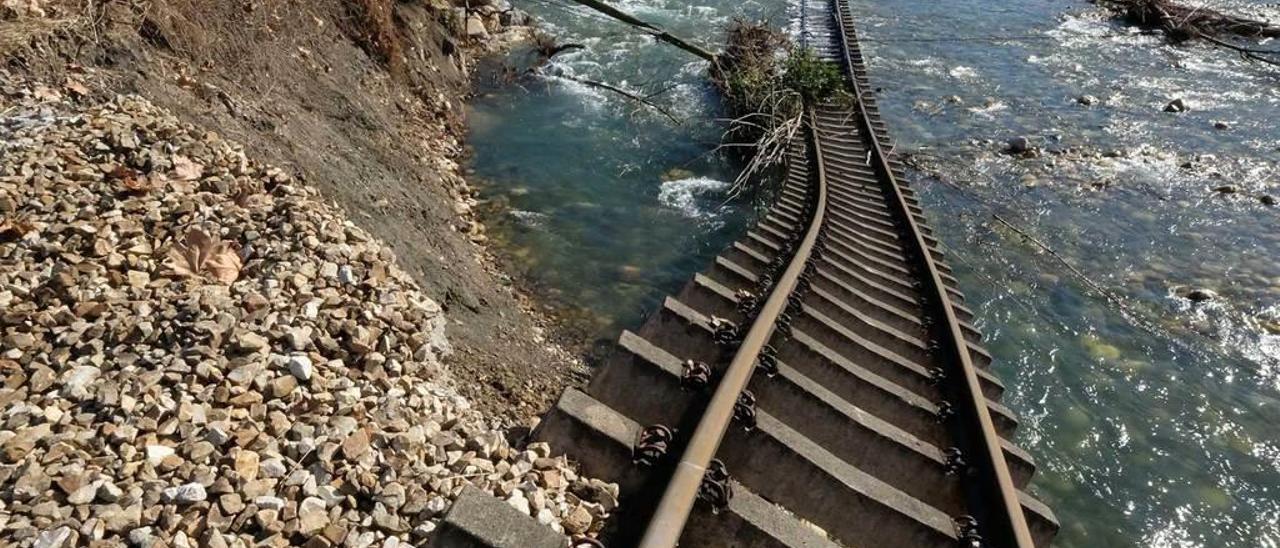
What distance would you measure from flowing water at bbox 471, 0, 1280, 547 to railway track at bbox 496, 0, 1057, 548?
54.8 inches

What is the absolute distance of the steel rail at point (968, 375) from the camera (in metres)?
3.88

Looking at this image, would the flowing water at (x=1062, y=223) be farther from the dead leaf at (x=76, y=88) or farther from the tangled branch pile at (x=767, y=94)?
the dead leaf at (x=76, y=88)

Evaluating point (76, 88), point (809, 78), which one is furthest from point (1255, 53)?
point (76, 88)

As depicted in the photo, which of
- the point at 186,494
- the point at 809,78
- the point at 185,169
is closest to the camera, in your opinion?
the point at 186,494

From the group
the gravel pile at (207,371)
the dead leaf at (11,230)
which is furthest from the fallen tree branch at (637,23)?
the dead leaf at (11,230)

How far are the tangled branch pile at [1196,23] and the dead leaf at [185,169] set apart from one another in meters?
22.2

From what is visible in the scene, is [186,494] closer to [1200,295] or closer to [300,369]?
[300,369]

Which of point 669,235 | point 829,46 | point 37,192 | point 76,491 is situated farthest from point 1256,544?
point 829,46

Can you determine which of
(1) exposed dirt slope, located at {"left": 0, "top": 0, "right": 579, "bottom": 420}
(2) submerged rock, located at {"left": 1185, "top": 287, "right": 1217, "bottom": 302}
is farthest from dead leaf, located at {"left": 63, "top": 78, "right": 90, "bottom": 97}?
(2) submerged rock, located at {"left": 1185, "top": 287, "right": 1217, "bottom": 302}

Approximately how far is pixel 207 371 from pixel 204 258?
1284 mm

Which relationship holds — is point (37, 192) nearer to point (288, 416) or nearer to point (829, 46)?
point (288, 416)

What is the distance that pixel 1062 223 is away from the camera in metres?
10.8

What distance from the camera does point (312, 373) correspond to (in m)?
3.94

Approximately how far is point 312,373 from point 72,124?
3.40m
